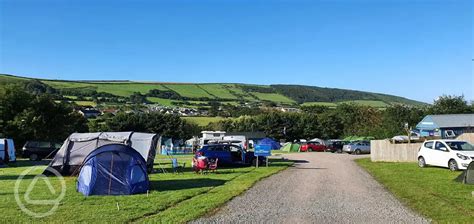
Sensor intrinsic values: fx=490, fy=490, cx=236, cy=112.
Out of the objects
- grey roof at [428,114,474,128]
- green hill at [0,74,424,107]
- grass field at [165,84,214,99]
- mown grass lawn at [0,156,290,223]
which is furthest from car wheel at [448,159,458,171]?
grass field at [165,84,214,99]

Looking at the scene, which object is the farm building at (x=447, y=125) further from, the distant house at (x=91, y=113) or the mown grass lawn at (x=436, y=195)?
the distant house at (x=91, y=113)

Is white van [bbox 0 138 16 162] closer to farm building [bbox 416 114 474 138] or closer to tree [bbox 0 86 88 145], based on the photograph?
tree [bbox 0 86 88 145]

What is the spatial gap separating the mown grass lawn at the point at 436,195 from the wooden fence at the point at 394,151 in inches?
423

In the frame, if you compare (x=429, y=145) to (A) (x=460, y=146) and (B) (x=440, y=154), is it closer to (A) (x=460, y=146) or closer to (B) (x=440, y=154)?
(B) (x=440, y=154)

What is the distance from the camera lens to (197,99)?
414 feet

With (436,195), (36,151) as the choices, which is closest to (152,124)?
(36,151)

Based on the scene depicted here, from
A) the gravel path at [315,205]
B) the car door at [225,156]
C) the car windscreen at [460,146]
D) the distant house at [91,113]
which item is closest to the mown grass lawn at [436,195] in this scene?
the gravel path at [315,205]

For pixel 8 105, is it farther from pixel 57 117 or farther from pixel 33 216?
pixel 33 216

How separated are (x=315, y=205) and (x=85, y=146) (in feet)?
45.3

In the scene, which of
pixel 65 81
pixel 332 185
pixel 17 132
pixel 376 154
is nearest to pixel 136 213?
pixel 332 185

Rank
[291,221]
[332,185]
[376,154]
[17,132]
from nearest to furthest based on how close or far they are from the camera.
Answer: [291,221] → [332,185] → [376,154] → [17,132]

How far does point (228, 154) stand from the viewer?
27.4 metres

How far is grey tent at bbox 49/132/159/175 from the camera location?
71.7ft

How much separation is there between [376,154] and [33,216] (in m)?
26.4
